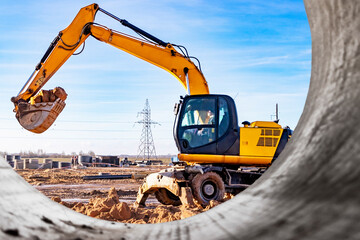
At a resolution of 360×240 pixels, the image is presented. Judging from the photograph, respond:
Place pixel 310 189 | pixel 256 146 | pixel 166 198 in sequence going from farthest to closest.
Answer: pixel 166 198
pixel 256 146
pixel 310 189

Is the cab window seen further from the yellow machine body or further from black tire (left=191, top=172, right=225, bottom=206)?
black tire (left=191, top=172, right=225, bottom=206)

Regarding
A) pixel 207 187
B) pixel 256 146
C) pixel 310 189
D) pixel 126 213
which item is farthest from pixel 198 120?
pixel 310 189

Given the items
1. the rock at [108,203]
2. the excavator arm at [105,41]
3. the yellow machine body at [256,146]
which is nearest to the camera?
the rock at [108,203]

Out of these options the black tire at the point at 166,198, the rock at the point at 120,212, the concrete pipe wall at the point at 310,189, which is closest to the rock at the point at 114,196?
the rock at the point at 120,212

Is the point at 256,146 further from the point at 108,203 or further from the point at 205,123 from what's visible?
the point at 108,203

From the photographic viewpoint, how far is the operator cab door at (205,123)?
808 centimetres

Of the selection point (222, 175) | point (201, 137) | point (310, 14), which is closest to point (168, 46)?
point (201, 137)

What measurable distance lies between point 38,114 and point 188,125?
4064 mm

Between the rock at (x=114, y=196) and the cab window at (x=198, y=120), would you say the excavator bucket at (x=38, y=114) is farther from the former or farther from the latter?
the cab window at (x=198, y=120)

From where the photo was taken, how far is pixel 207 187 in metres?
8.01

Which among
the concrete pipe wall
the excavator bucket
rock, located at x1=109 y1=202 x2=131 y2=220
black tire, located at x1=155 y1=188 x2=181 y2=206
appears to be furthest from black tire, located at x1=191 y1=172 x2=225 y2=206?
the concrete pipe wall

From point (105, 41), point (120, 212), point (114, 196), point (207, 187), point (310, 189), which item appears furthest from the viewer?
point (105, 41)

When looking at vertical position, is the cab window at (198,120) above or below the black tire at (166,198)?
above

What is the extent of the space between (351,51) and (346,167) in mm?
337
